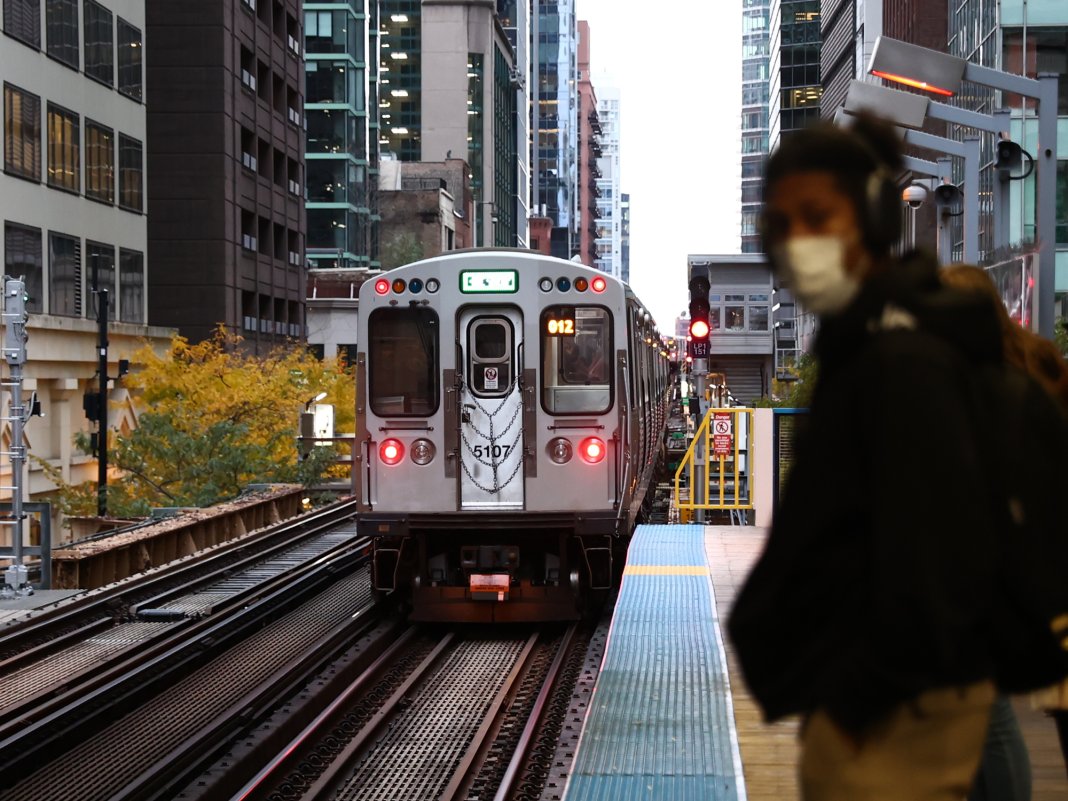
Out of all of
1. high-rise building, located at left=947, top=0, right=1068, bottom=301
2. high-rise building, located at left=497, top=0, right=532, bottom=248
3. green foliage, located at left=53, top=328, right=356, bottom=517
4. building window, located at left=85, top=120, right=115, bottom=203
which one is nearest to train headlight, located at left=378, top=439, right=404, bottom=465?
green foliage, located at left=53, top=328, right=356, bottom=517

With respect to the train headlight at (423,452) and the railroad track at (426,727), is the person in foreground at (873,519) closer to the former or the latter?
the railroad track at (426,727)

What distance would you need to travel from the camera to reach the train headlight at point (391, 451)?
1519cm

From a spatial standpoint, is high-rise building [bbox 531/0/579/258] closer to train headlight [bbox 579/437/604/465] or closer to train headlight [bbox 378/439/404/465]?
train headlight [bbox 378/439/404/465]

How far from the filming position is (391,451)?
15.2 meters

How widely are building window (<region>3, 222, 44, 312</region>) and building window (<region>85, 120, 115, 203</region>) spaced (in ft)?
13.9

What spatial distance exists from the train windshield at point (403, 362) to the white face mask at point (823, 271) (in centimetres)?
1242

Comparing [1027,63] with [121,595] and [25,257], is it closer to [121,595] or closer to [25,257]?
[25,257]

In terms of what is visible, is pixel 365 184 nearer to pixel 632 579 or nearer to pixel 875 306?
pixel 632 579

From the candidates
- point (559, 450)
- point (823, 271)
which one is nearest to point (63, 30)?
point (559, 450)

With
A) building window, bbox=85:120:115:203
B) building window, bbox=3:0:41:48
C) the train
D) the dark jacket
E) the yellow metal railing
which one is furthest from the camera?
building window, bbox=85:120:115:203

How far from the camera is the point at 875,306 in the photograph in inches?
110

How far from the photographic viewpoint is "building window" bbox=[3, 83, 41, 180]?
3653cm

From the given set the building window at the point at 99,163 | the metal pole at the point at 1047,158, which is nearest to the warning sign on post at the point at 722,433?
the metal pole at the point at 1047,158

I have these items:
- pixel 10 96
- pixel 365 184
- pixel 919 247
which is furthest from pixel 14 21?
pixel 365 184
